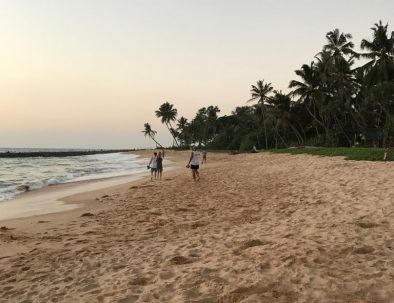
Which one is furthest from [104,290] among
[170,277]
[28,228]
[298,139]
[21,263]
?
[298,139]

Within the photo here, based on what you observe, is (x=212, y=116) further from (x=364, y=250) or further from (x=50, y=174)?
(x=364, y=250)

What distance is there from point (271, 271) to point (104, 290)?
210cm

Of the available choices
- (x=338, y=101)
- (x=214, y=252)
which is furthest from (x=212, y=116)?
(x=214, y=252)

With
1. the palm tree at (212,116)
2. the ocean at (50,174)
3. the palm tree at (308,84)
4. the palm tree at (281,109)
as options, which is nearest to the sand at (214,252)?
the ocean at (50,174)

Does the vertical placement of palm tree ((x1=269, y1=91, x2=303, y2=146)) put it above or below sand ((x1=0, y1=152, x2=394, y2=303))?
above

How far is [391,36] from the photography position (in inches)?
1409

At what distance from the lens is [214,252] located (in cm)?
582

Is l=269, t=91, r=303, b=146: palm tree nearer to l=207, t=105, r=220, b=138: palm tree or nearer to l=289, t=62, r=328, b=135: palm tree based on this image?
l=289, t=62, r=328, b=135: palm tree

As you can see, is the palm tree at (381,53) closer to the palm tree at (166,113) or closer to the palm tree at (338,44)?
the palm tree at (338,44)

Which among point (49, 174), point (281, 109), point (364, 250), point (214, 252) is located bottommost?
point (49, 174)

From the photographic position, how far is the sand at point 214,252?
14.4 feet

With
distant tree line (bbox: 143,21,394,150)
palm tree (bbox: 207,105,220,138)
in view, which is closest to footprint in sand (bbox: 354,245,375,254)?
distant tree line (bbox: 143,21,394,150)

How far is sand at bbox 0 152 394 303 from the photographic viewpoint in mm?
4375

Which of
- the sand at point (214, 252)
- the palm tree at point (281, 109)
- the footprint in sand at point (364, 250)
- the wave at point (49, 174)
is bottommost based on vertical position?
the wave at point (49, 174)
